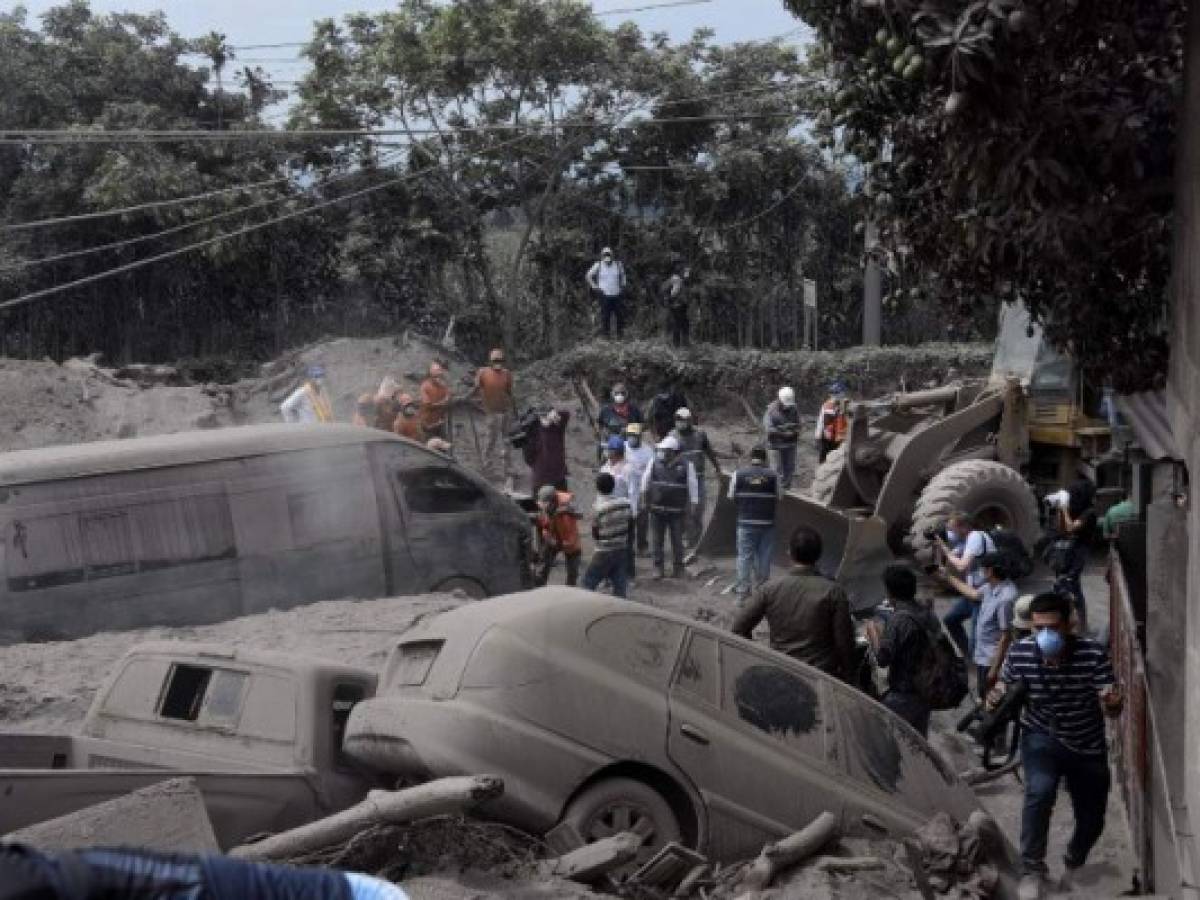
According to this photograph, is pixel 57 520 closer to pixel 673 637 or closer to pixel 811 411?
pixel 673 637

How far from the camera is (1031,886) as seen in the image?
891 cm

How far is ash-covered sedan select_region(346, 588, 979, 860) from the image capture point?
7723 millimetres

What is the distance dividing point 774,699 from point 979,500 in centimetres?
1005

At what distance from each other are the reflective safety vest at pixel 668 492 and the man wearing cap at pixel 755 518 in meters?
1.39

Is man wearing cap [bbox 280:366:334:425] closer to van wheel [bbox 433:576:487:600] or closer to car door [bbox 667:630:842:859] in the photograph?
van wheel [bbox 433:576:487:600]

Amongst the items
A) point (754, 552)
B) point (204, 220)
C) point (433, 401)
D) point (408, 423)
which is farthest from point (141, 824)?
point (204, 220)

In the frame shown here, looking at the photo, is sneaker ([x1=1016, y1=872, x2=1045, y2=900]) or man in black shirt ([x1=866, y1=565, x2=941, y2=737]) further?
man in black shirt ([x1=866, y1=565, x2=941, y2=737])

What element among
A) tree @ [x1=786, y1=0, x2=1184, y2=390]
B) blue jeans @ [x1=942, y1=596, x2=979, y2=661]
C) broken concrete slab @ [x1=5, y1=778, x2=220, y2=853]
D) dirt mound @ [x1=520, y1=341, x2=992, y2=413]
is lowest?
blue jeans @ [x1=942, y1=596, x2=979, y2=661]

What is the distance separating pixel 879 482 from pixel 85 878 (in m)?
16.9

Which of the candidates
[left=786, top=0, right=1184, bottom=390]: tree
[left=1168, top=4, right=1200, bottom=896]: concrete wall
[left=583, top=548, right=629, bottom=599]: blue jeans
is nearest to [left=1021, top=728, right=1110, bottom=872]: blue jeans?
[left=1168, top=4, right=1200, bottom=896]: concrete wall

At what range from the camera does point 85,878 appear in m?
2.84

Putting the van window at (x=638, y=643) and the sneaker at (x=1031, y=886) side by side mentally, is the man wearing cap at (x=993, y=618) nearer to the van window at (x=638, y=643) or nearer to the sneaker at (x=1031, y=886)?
the sneaker at (x=1031, y=886)

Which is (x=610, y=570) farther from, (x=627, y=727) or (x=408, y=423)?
(x=627, y=727)

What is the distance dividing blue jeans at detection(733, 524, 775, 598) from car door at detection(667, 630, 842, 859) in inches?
313
